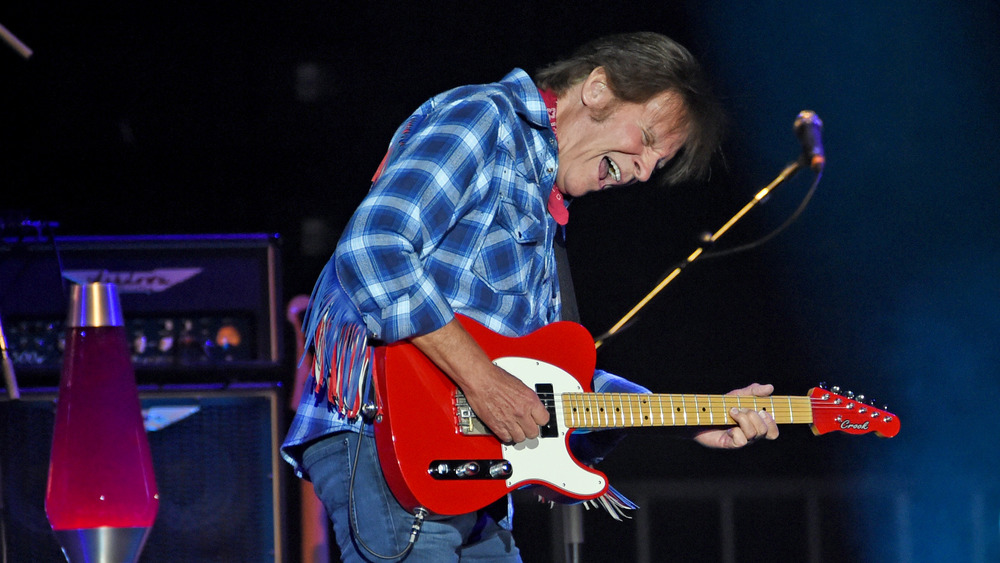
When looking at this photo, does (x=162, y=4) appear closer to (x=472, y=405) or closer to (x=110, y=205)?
(x=110, y=205)

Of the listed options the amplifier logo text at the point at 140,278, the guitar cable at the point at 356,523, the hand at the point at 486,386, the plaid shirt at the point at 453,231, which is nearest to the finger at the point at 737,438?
the plaid shirt at the point at 453,231

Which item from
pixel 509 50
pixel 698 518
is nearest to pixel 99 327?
pixel 509 50

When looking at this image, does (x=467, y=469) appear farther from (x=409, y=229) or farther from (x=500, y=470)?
(x=409, y=229)

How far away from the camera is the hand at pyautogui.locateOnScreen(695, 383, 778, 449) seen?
7.00 feet

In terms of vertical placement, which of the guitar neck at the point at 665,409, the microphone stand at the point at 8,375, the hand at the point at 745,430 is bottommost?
the hand at the point at 745,430

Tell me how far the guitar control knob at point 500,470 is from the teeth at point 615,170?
0.73 metres

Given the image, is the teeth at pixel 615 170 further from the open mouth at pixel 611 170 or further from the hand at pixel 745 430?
the hand at pixel 745 430

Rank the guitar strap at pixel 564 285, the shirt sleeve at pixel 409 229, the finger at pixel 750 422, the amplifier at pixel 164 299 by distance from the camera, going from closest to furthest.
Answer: the shirt sleeve at pixel 409 229 → the finger at pixel 750 422 → the guitar strap at pixel 564 285 → the amplifier at pixel 164 299

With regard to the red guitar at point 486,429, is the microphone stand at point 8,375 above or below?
above

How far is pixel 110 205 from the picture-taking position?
3389 millimetres

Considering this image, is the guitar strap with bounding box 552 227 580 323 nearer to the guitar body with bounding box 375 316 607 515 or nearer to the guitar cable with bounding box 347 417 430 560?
the guitar body with bounding box 375 316 607 515

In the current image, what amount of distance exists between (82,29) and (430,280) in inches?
96.6

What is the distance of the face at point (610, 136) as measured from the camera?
202cm

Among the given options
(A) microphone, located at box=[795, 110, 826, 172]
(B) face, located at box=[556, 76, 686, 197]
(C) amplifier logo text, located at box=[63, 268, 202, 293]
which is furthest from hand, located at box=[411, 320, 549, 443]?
(C) amplifier logo text, located at box=[63, 268, 202, 293]
